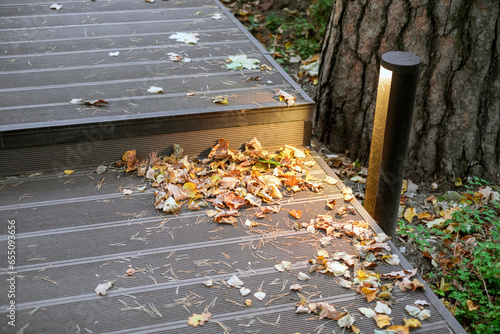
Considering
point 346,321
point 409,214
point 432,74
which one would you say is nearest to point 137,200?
point 346,321

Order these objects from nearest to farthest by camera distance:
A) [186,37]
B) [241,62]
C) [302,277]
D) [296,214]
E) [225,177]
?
[302,277] → [296,214] → [225,177] → [241,62] → [186,37]

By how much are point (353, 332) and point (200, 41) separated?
8.83ft

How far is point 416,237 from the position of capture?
2779 mm

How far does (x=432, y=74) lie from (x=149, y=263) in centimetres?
202

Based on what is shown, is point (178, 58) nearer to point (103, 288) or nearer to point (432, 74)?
point (432, 74)

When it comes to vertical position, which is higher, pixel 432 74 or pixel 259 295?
pixel 432 74

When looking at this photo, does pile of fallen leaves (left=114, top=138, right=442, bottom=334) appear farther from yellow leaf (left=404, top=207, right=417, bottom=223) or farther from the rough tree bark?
the rough tree bark

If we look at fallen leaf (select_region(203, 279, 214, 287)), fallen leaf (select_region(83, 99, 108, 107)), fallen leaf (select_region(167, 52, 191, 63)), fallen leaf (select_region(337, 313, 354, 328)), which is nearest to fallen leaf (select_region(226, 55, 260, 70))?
fallen leaf (select_region(167, 52, 191, 63))

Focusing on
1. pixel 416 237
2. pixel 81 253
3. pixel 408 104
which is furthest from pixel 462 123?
pixel 81 253

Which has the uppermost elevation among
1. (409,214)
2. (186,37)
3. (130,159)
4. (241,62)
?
(186,37)

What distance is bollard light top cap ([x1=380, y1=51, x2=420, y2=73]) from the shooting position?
2.18m

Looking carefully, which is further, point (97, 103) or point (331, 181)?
point (97, 103)

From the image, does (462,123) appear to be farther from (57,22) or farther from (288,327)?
(57,22)

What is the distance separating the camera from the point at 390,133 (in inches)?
91.6
